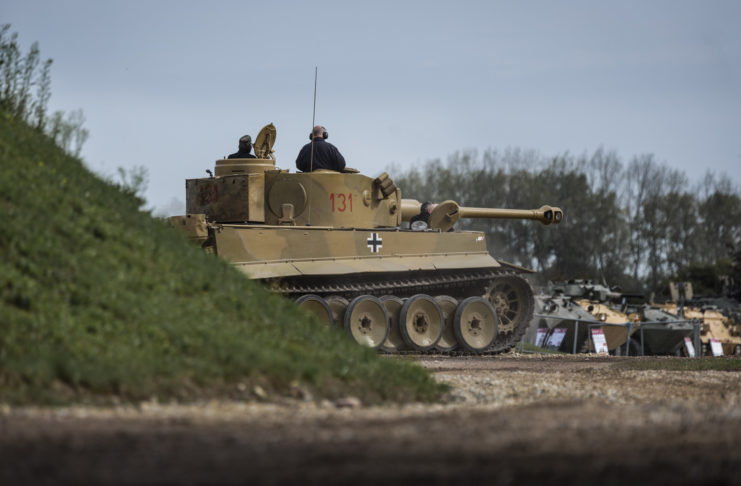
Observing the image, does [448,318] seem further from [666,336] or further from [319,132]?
[666,336]

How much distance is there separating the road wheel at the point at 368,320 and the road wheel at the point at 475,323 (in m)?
1.87

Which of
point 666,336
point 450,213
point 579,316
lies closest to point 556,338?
point 579,316

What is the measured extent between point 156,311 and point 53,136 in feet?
11.8

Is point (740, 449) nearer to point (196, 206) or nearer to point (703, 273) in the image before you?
point (196, 206)

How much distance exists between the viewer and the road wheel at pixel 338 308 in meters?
17.6

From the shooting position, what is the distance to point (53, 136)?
11.3 meters

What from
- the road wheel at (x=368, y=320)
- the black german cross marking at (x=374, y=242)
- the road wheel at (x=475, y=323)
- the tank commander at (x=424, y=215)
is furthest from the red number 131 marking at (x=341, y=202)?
the road wheel at (x=475, y=323)

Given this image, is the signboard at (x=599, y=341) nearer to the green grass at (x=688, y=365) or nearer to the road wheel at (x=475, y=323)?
the road wheel at (x=475, y=323)

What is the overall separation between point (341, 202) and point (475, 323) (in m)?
3.67

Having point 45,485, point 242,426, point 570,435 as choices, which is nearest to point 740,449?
point 570,435

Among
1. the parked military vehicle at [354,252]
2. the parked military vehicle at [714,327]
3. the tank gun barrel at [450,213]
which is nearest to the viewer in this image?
the parked military vehicle at [354,252]

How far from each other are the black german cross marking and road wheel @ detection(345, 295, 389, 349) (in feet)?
3.55

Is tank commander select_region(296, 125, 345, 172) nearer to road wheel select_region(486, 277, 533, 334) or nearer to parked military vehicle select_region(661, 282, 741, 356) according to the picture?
road wheel select_region(486, 277, 533, 334)

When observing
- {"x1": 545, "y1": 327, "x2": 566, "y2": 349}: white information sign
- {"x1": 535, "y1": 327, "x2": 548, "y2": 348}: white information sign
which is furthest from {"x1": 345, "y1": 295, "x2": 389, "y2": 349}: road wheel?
{"x1": 535, "y1": 327, "x2": 548, "y2": 348}: white information sign
